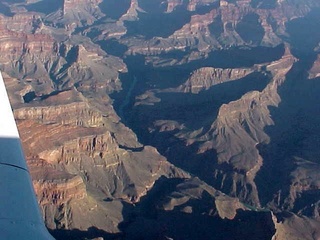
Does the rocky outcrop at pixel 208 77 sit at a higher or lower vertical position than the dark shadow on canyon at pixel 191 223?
lower

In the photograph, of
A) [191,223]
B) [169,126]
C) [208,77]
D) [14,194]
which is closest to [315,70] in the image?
[208,77]

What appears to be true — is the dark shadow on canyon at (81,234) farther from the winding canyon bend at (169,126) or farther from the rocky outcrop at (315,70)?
the rocky outcrop at (315,70)

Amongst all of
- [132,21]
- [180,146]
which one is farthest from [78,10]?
[180,146]

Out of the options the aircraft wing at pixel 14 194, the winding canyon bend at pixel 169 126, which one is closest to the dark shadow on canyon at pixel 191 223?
the winding canyon bend at pixel 169 126

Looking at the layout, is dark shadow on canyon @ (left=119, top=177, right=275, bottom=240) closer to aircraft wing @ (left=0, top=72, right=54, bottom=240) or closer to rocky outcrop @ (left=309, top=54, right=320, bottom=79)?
aircraft wing @ (left=0, top=72, right=54, bottom=240)

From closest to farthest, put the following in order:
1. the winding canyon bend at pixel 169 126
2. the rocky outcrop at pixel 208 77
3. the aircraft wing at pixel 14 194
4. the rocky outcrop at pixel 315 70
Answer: the aircraft wing at pixel 14 194, the winding canyon bend at pixel 169 126, the rocky outcrop at pixel 208 77, the rocky outcrop at pixel 315 70

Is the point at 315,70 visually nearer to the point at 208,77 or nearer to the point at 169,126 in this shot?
the point at 208,77

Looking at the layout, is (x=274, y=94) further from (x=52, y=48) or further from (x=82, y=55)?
(x=52, y=48)
